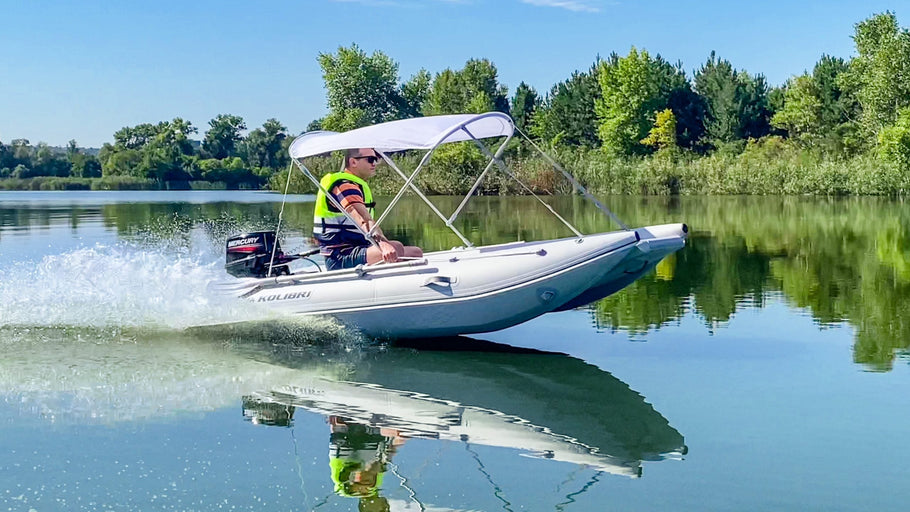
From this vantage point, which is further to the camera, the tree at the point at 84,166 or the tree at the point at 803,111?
the tree at the point at 84,166

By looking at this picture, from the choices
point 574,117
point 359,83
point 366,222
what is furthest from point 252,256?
point 359,83

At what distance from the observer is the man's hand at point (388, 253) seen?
9922 mm

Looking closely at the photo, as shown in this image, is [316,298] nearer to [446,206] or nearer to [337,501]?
[337,501]

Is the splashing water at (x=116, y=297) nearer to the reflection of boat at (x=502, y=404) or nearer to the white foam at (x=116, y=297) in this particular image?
the white foam at (x=116, y=297)

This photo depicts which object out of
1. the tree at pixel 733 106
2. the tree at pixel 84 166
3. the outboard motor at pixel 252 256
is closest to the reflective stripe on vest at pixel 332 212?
the outboard motor at pixel 252 256

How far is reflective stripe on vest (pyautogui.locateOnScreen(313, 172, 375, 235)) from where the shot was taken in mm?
10016

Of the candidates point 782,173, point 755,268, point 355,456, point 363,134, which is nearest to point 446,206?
point 782,173

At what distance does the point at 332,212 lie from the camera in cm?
1020

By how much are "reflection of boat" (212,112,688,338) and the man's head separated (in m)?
0.12

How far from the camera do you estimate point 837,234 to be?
77.9 feet

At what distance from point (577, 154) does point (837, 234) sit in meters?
36.2

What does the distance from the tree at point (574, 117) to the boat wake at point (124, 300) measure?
64.2 m

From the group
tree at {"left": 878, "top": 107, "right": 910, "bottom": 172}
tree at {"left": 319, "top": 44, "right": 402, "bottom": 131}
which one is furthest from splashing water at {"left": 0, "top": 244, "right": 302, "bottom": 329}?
tree at {"left": 319, "top": 44, "right": 402, "bottom": 131}

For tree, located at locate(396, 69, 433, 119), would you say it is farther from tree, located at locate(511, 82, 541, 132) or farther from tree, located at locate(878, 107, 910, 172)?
tree, located at locate(878, 107, 910, 172)
